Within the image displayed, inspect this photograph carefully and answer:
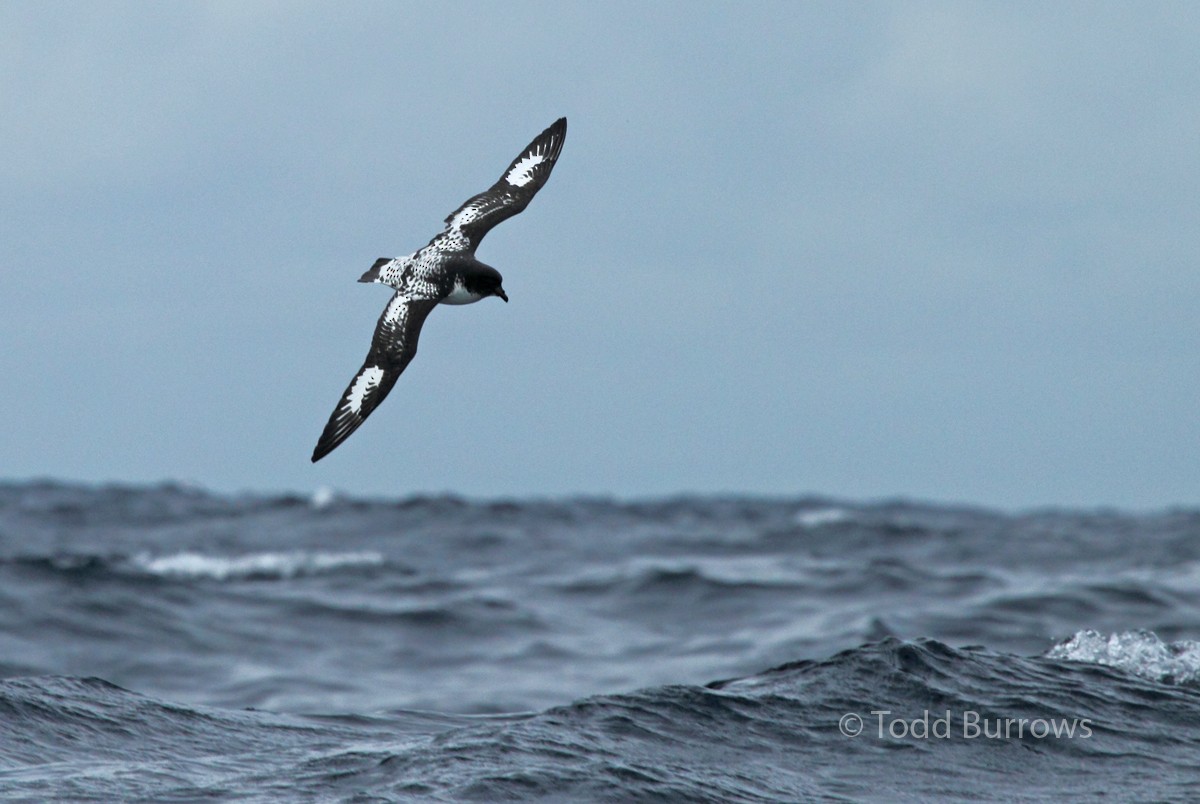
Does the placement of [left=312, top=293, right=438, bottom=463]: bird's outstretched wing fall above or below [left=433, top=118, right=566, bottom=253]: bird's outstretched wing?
below

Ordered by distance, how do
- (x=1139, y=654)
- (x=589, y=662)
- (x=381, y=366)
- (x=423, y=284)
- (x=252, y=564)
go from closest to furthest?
1. (x=381, y=366)
2. (x=1139, y=654)
3. (x=423, y=284)
4. (x=589, y=662)
5. (x=252, y=564)

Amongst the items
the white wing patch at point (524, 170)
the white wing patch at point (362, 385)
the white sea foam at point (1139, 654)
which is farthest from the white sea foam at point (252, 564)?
the white sea foam at point (1139, 654)

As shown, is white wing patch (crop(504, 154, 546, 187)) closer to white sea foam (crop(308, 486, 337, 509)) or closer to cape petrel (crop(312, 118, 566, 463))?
cape petrel (crop(312, 118, 566, 463))

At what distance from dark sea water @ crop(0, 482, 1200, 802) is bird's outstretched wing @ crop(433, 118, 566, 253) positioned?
453cm

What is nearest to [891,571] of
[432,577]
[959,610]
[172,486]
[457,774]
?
[959,610]

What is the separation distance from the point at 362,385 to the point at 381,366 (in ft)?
0.82

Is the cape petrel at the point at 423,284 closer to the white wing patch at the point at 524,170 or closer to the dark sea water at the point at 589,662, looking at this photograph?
the white wing patch at the point at 524,170

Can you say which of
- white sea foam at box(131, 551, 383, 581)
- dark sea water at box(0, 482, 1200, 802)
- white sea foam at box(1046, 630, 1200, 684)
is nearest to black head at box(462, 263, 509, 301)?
dark sea water at box(0, 482, 1200, 802)

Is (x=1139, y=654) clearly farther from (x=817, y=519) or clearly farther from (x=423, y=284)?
(x=817, y=519)

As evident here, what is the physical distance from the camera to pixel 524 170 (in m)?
15.1

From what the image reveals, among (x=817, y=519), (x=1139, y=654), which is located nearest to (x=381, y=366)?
(x=1139, y=654)

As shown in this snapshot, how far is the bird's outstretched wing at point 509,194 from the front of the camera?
14070 millimetres

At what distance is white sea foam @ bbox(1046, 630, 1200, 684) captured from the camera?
38.8 feet

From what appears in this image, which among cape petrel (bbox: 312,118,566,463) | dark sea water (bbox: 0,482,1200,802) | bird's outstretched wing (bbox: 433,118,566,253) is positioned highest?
bird's outstretched wing (bbox: 433,118,566,253)
